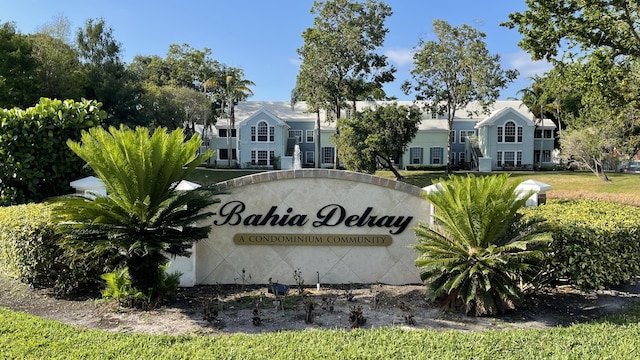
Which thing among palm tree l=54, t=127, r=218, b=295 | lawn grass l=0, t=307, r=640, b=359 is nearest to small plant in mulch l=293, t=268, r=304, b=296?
palm tree l=54, t=127, r=218, b=295

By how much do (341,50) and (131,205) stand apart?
31470 mm

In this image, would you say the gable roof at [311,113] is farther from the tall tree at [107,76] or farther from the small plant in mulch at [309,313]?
the small plant in mulch at [309,313]

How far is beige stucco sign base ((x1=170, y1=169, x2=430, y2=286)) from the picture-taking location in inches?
286

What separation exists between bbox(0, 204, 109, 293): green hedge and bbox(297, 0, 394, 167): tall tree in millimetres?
30569

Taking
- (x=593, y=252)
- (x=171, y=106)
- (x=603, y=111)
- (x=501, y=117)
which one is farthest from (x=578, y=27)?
(x=171, y=106)

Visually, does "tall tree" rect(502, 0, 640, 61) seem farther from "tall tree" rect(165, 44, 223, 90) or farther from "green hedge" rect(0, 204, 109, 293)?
"tall tree" rect(165, 44, 223, 90)

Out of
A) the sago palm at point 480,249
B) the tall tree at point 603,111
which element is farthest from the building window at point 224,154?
the sago palm at point 480,249

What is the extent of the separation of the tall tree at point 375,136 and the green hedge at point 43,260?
82.5 ft

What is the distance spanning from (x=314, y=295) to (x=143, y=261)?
7.94 feet

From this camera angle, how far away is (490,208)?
555 centimetres

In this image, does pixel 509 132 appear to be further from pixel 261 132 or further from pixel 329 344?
pixel 329 344

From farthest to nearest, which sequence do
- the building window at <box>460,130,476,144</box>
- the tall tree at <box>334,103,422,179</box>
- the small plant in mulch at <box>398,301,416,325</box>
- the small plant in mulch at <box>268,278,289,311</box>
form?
the building window at <box>460,130,476,144</box>
the tall tree at <box>334,103,422,179</box>
the small plant in mulch at <box>268,278,289,311</box>
the small plant in mulch at <box>398,301,416,325</box>

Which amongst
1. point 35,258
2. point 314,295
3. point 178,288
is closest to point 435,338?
point 314,295

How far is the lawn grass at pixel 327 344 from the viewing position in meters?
4.20
